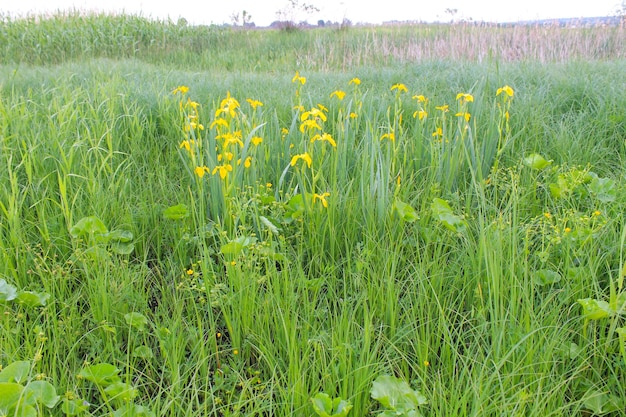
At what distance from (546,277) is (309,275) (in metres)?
0.86

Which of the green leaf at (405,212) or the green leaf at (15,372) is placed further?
the green leaf at (405,212)

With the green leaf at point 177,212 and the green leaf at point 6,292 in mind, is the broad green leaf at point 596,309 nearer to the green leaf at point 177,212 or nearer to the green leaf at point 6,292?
the green leaf at point 177,212

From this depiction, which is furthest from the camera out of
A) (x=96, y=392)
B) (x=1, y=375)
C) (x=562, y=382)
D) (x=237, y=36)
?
(x=237, y=36)

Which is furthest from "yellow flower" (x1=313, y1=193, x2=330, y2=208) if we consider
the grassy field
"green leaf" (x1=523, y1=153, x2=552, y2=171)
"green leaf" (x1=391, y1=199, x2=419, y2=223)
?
"green leaf" (x1=523, y1=153, x2=552, y2=171)

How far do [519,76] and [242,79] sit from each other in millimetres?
2657

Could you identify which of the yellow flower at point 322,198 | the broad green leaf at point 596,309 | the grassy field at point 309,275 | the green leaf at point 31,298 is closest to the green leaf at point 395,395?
the grassy field at point 309,275

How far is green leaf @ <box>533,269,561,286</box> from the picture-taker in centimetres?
179

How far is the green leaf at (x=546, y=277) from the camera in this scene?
1790 mm

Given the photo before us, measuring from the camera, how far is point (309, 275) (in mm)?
1984

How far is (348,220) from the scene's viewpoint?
217 centimetres

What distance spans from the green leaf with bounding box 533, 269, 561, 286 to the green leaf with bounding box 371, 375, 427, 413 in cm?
73

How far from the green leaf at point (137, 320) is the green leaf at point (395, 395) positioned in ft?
2.61

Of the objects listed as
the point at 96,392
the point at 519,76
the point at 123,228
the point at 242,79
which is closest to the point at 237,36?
the point at 242,79

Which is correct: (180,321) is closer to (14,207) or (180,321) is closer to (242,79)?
(14,207)
